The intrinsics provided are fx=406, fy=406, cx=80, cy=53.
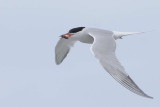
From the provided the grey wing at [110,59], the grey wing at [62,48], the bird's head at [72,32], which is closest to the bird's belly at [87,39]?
the bird's head at [72,32]

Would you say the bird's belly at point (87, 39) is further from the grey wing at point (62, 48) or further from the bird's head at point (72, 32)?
the grey wing at point (62, 48)

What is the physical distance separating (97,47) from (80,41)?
291cm

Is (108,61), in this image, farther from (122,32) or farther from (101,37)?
(122,32)

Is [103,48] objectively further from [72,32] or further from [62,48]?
[62,48]

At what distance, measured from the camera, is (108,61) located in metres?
11.2

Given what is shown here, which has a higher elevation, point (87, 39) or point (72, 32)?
point (72, 32)

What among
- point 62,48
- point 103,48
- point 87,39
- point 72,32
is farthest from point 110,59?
point 62,48

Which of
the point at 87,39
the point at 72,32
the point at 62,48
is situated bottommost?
the point at 62,48

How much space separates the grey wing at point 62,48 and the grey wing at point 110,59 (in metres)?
3.06

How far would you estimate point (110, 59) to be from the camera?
11.4m

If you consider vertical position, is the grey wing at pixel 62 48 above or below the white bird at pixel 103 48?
below

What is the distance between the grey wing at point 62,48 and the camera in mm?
17125

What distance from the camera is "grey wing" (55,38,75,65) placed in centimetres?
1712

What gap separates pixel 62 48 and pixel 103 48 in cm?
522
